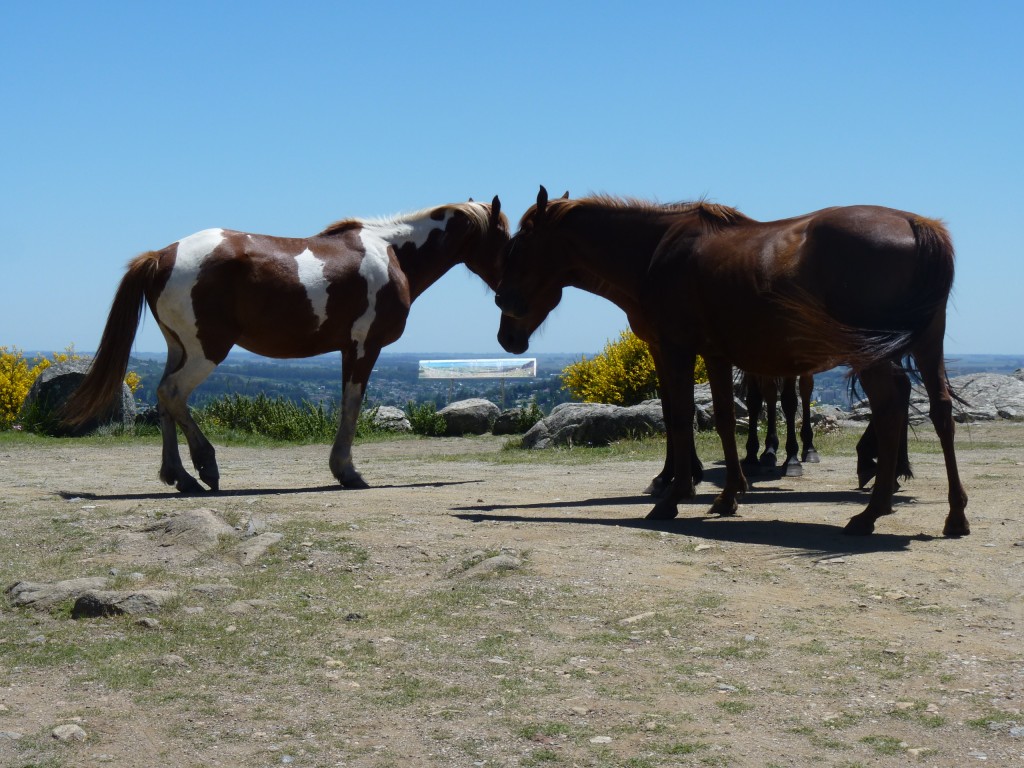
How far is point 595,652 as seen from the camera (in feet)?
16.3

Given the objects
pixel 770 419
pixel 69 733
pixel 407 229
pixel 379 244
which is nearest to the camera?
pixel 69 733

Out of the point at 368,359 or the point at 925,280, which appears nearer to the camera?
the point at 925,280

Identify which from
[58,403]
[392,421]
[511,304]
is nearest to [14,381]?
[58,403]

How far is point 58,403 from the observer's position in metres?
16.9

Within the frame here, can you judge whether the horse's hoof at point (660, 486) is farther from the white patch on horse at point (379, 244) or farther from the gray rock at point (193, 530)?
the gray rock at point (193, 530)

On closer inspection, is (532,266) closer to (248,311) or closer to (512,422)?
(248,311)

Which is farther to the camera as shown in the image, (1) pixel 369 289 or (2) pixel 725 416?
(1) pixel 369 289

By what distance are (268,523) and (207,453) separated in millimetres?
2334

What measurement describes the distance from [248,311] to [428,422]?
30.1 feet

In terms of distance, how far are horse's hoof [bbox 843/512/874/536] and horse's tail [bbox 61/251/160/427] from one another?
559cm

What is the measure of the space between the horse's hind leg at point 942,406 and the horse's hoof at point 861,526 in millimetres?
470

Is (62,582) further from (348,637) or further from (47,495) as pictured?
(47,495)

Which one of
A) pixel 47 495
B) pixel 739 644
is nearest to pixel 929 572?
pixel 739 644

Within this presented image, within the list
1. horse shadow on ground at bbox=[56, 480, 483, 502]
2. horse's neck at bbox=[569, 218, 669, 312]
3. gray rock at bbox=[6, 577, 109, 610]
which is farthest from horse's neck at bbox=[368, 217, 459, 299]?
gray rock at bbox=[6, 577, 109, 610]
